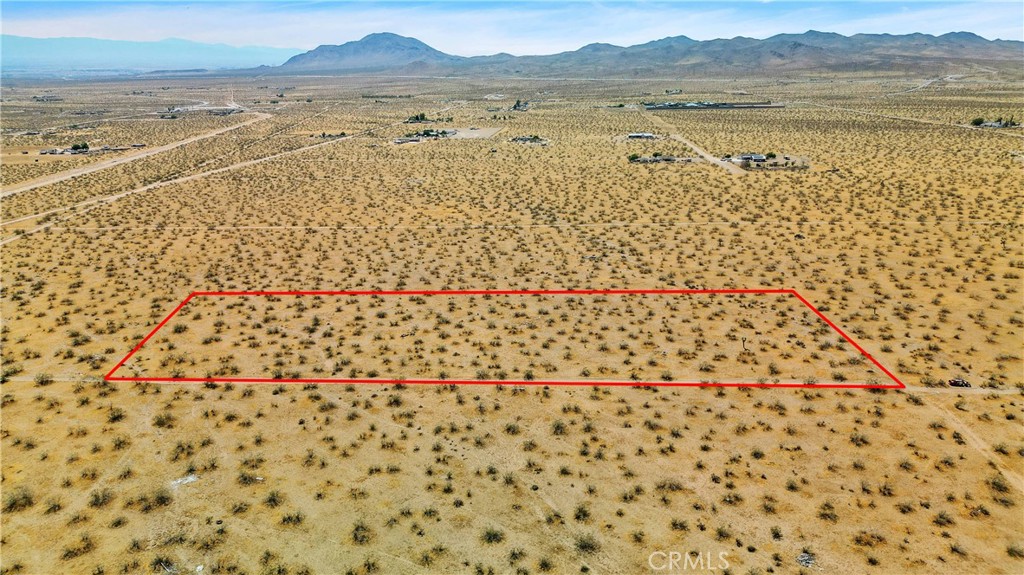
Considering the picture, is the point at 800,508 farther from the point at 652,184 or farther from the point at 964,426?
the point at 652,184

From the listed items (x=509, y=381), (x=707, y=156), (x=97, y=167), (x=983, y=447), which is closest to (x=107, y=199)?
(x=97, y=167)

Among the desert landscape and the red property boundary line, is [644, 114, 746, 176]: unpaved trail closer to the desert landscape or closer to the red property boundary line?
the desert landscape

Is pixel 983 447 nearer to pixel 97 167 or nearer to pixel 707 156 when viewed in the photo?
pixel 707 156

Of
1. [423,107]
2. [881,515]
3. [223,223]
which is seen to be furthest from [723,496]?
[423,107]

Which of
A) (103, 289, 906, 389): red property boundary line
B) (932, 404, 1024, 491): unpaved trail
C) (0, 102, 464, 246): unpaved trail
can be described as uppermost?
(0, 102, 464, 246): unpaved trail

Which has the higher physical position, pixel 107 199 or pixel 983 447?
pixel 107 199

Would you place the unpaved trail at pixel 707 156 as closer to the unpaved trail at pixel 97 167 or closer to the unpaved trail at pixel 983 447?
the unpaved trail at pixel 983 447

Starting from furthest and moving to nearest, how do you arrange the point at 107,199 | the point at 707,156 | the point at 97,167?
the point at 707,156, the point at 97,167, the point at 107,199

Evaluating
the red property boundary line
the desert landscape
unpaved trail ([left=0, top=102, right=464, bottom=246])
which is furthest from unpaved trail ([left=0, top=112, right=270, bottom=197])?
the red property boundary line
